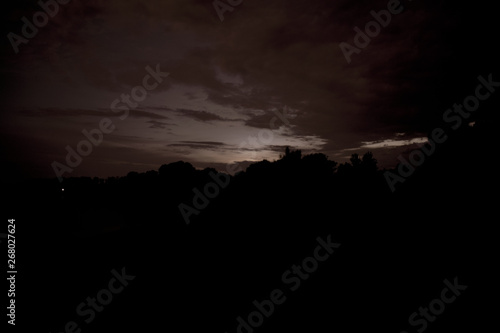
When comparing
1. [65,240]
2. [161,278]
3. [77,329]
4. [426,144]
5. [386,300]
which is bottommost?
[386,300]

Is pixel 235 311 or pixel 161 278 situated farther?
pixel 161 278

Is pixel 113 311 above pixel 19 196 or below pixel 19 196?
below

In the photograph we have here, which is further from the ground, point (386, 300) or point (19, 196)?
point (19, 196)

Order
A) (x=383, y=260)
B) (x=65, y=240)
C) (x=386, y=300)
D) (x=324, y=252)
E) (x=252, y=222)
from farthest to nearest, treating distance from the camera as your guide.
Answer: (x=252, y=222), (x=324, y=252), (x=383, y=260), (x=65, y=240), (x=386, y=300)

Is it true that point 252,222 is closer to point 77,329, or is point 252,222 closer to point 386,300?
point 386,300

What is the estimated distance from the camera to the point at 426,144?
10.8 meters

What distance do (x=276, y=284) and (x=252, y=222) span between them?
13.0ft

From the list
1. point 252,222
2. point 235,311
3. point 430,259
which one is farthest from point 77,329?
point 430,259

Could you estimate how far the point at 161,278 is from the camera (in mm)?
7871

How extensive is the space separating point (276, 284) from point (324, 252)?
2.45 m

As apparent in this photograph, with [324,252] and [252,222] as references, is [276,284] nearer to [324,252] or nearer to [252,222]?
[324,252]

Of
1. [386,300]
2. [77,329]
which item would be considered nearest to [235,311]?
[77,329]

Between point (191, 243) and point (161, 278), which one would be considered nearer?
point (161, 278)

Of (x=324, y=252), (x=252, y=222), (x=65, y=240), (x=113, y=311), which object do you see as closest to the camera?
(x=113, y=311)
